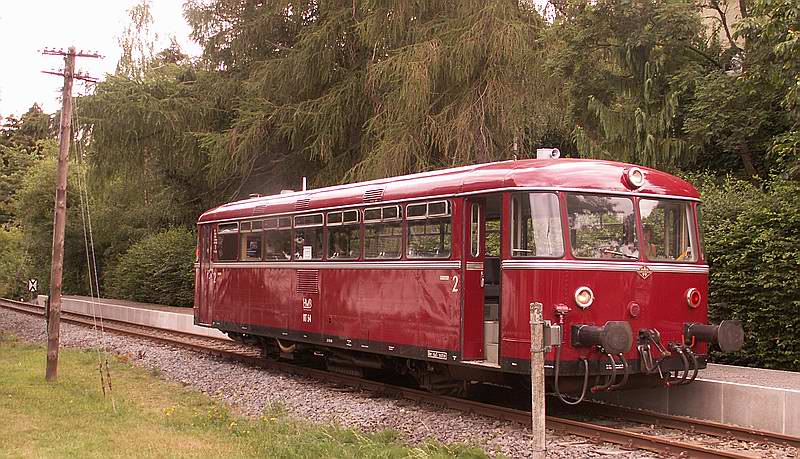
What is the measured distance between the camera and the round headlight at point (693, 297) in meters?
10.5

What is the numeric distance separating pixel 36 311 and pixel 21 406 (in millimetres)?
21859

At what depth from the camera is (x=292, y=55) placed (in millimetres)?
24766

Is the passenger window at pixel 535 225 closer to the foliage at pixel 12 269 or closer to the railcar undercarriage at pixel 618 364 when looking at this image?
the railcar undercarriage at pixel 618 364

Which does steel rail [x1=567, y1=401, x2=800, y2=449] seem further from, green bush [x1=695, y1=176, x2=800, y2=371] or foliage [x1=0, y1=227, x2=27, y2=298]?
foliage [x1=0, y1=227, x2=27, y2=298]

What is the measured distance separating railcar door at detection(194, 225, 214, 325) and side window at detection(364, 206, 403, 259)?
6.22 meters

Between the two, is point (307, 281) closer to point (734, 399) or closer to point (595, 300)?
point (595, 300)

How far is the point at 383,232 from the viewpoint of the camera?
1223cm

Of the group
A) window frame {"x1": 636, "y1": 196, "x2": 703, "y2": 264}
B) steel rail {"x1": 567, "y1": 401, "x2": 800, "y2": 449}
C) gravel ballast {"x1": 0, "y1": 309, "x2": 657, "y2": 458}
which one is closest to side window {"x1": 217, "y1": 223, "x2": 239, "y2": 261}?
gravel ballast {"x1": 0, "y1": 309, "x2": 657, "y2": 458}

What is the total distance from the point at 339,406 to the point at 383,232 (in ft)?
8.20

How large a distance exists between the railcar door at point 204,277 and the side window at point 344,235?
17.0 feet

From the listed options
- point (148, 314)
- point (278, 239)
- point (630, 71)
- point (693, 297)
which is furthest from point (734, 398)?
point (148, 314)

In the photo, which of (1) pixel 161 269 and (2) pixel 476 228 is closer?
(2) pixel 476 228

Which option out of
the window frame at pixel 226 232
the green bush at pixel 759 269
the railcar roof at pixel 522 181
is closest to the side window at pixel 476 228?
the railcar roof at pixel 522 181

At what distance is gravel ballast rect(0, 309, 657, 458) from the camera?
30.9 ft
